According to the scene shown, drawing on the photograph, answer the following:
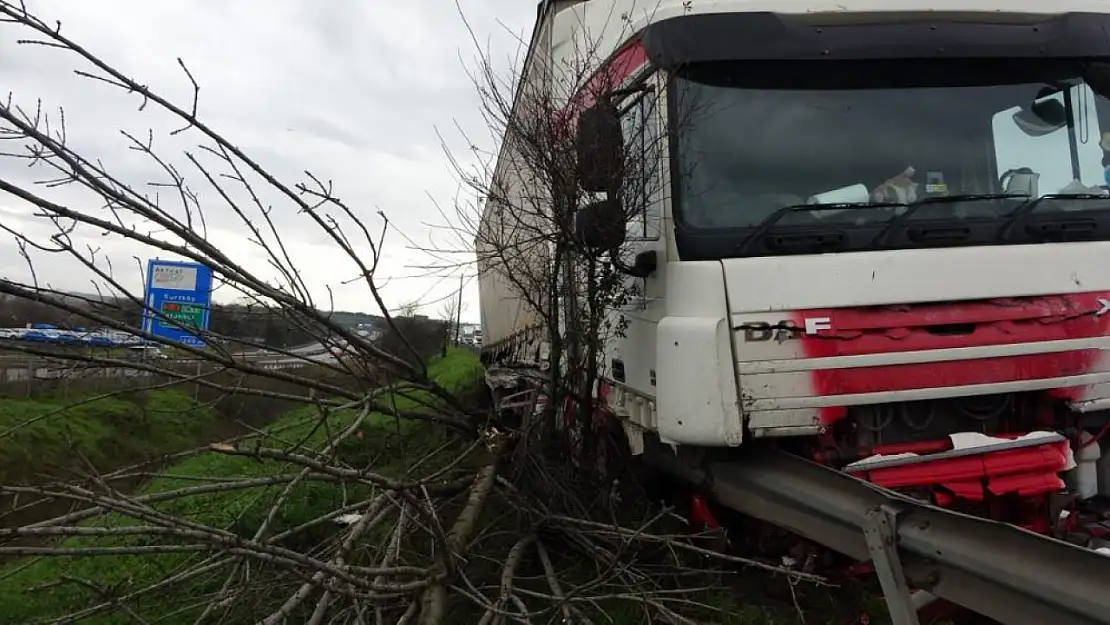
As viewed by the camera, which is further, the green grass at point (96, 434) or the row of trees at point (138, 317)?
the green grass at point (96, 434)

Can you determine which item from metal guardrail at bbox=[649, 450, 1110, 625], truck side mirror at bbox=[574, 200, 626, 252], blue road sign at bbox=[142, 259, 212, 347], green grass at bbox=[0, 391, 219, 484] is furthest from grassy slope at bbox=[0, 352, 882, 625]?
green grass at bbox=[0, 391, 219, 484]

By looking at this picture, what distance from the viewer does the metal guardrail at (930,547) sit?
223 cm

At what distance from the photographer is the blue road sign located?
11.6ft

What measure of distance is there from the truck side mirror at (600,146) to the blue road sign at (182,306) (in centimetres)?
177

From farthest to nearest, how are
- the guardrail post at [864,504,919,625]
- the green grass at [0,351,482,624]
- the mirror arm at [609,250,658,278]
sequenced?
the green grass at [0,351,482,624]
the mirror arm at [609,250,658,278]
the guardrail post at [864,504,919,625]

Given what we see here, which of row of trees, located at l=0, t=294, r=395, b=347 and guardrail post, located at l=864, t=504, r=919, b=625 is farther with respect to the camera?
row of trees, located at l=0, t=294, r=395, b=347

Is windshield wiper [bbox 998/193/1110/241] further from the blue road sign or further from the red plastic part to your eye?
the blue road sign

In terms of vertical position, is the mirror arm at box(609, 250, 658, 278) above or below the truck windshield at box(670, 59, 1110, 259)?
below

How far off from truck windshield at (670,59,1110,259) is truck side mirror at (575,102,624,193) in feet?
1.00

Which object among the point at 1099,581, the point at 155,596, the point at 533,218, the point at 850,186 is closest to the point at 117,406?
the point at 155,596

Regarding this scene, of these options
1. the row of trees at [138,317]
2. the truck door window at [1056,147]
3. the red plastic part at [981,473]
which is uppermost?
the truck door window at [1056,147]

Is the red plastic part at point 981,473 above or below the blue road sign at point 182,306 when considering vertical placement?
below

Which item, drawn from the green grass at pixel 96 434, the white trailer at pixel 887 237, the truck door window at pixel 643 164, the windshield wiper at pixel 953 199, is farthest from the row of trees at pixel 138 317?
the green grass at pixel 96 434

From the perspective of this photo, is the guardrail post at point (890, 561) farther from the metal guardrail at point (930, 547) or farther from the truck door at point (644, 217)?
the truck door at point (644, 217)
